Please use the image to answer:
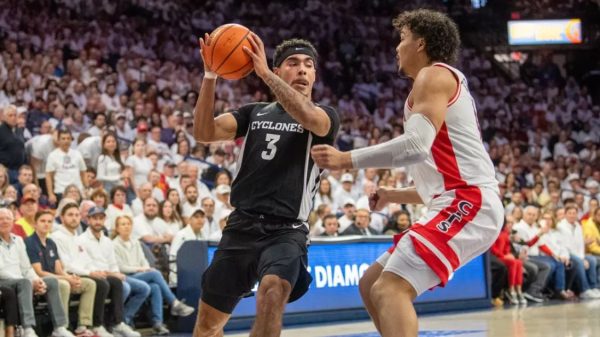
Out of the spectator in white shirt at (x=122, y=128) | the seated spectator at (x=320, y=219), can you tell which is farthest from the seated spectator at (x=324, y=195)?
the spectator in white shirt at (x=122, y=128)

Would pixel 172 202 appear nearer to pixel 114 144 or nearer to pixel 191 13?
pixel 114 144

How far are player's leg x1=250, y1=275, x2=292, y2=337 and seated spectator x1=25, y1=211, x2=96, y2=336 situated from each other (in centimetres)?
547

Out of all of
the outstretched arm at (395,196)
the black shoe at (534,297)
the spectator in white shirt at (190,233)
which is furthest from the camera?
the black shoe at (534,297)

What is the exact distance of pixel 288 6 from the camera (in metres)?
26.8

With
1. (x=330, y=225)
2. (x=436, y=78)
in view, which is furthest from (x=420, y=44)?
(x=330, y=225)

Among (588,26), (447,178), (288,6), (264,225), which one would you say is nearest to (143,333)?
(264,225)

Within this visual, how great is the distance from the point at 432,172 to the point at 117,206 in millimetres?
8025

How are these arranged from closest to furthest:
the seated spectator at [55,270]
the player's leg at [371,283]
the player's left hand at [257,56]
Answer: the player's leg at [371,283], the player's left hand at [257,56], the seated spectator at [55,270]

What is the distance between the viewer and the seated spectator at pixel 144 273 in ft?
37.8

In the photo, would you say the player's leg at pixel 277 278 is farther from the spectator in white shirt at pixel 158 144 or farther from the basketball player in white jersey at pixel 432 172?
the spectator in white shirt at pixel 158 144

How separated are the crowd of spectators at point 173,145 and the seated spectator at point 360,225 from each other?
0.8 inches

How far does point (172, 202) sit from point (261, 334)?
7.79 metres

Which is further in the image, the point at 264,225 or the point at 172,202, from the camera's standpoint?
the point at 172,202

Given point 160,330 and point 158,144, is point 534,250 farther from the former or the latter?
point 160,330
